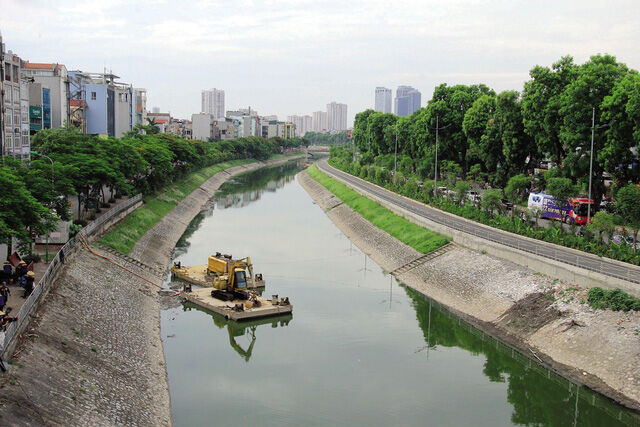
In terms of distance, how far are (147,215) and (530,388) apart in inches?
1594

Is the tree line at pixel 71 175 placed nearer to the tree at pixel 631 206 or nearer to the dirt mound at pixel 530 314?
the dirt mound at pixel 530 314

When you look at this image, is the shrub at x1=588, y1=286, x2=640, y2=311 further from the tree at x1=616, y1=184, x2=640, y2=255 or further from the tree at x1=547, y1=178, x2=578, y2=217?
the tree at x1=547, y1=178, x2=578, y2=217

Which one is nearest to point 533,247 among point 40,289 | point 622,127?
point 622,127

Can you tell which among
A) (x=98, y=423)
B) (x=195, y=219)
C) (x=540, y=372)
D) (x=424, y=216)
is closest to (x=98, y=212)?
(x=195, y=219)

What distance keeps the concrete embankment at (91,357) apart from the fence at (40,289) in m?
0.42

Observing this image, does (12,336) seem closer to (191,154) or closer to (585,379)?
(585,379)

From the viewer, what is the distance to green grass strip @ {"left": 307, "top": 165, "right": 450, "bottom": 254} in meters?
47.4

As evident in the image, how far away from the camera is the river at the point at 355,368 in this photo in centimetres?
2384

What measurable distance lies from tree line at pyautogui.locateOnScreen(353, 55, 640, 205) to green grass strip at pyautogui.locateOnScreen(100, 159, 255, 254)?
3139 cm

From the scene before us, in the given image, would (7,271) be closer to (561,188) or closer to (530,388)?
(530,388)

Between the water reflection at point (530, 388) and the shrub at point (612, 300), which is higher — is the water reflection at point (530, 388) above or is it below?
below

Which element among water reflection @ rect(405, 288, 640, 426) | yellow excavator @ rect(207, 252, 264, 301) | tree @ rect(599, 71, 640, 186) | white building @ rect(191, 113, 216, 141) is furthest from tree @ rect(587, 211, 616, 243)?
white building @ rect(191, 113, 216, 141)

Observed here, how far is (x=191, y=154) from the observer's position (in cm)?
8581

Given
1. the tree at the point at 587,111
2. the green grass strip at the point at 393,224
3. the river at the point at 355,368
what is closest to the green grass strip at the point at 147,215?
the river at the point at 355,368
